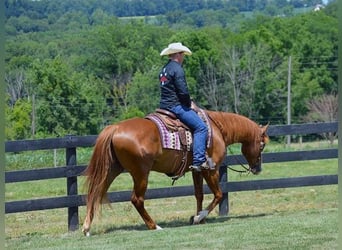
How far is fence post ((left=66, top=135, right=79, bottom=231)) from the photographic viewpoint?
8625 millimetres

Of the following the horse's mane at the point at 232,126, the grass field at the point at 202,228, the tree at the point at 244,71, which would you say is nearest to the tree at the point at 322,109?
the tree at the point at 244,71

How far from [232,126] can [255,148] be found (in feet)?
1.71

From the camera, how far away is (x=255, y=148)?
9359mm

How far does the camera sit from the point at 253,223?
25.6 feet

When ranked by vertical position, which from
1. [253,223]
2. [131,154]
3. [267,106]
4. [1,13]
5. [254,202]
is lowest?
[267,106]

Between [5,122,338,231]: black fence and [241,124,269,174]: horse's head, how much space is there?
34 centimetres

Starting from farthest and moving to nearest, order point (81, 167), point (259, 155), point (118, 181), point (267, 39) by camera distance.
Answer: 1. point (267, 39)
2. point (118, 181)
3. point (259, 155)
4. point (81, 167)

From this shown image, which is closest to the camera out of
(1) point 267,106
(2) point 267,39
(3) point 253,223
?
(3) point 253,223

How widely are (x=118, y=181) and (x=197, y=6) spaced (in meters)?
94.9

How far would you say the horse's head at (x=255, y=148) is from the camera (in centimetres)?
933

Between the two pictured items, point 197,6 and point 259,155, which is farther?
point 197,6

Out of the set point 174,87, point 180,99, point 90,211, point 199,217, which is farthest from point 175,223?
point 174,87

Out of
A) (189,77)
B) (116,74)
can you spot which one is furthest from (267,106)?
(116,74)

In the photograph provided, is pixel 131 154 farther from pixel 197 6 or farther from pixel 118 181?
pixel 197 6
